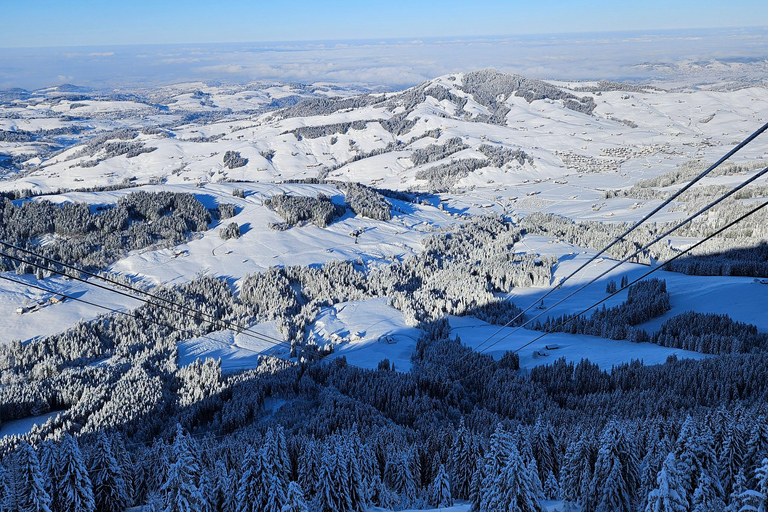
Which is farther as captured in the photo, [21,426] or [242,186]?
[242,186]

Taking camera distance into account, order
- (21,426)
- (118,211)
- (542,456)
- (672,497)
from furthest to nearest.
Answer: (118,211) < (21,426) < (542,456) < (672,497)

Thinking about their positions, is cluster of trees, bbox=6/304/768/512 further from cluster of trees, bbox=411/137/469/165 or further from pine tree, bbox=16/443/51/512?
cluster of trees, bbox=411/137/469/165

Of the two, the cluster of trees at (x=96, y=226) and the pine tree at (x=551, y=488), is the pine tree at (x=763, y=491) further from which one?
the cluster of trees at (x=96, y=226)

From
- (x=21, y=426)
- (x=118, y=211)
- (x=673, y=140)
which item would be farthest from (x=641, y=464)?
(x=673, y=140)

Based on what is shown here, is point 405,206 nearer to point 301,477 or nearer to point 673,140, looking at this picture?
point 301,477

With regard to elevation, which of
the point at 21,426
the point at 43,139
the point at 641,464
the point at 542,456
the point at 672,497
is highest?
the point at 43,139

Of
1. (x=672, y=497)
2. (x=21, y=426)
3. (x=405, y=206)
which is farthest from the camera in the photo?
(x=405, y=206)

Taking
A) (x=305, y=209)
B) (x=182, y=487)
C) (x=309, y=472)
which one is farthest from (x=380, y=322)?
(x=182, y=487)
